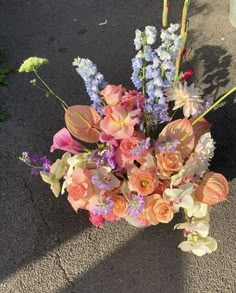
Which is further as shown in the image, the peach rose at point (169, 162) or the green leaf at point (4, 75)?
the green leaf at point (4, 75)

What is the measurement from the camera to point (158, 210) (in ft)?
5.79

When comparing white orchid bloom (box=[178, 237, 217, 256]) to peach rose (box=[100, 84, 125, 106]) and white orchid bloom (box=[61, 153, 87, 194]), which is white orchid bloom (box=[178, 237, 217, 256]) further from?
peach rose (box=[100, 84, 125, 106])

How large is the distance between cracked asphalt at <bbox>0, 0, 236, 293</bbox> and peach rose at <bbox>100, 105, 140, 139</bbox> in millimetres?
726

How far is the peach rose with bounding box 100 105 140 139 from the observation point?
5.47 feet

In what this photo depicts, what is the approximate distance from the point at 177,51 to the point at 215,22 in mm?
1520

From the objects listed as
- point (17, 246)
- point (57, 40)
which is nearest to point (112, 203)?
point (17, 246)

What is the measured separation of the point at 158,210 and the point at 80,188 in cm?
32

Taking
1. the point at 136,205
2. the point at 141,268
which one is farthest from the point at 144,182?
the point at 141,268


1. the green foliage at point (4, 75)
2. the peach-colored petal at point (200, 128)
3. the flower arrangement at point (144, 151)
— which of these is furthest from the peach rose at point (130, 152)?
the green foliage at point (4, 75)

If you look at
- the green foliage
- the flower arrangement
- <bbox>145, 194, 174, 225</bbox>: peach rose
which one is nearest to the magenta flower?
the flower arrangement

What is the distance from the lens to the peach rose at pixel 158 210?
176cm

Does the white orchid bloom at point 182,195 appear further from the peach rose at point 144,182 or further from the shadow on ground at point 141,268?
the shadow on ground at point 141,268

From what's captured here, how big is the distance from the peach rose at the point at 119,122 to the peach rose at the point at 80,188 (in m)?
0.19

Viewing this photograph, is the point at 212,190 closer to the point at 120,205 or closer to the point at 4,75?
the point at 120,205
